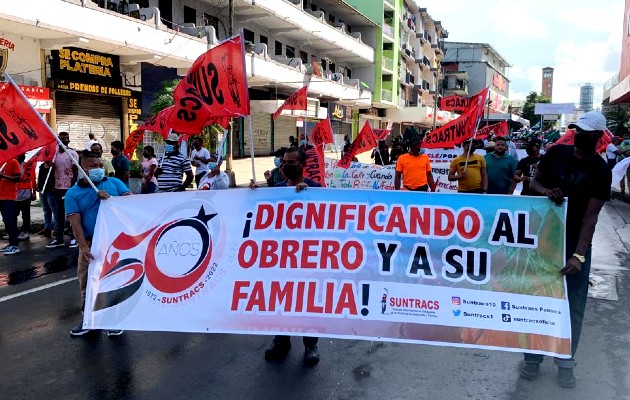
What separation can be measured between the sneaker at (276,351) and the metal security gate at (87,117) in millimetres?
15687

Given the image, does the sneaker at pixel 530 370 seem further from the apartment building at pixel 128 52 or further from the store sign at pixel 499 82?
the store sign at pixel 499 82

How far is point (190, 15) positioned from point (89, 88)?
840 centimetres

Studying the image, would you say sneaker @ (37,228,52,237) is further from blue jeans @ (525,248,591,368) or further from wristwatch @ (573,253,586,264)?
wristwatch @ (573,253,586,264)

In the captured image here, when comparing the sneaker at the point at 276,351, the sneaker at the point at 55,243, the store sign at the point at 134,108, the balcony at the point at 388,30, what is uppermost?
the balcony at the point at 388,30

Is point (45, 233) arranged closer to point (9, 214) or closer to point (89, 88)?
point (9, 214)

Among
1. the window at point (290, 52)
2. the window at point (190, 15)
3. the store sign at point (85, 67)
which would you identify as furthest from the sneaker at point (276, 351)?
the window at point (290, 52)

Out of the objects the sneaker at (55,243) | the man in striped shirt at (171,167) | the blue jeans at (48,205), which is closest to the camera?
the man in striped shirt at (171,167)

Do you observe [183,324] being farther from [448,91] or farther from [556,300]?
[448,91]

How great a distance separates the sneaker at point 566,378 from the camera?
379 centimetres

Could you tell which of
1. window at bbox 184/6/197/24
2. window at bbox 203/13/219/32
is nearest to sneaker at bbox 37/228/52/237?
window at bbox 184/6/197/24

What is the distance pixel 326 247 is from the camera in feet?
13.0

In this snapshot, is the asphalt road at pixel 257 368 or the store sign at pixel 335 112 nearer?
the asphalt road at pixel 257 368

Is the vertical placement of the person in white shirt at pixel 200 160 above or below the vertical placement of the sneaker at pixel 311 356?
above

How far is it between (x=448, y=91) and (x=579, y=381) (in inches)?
3173
